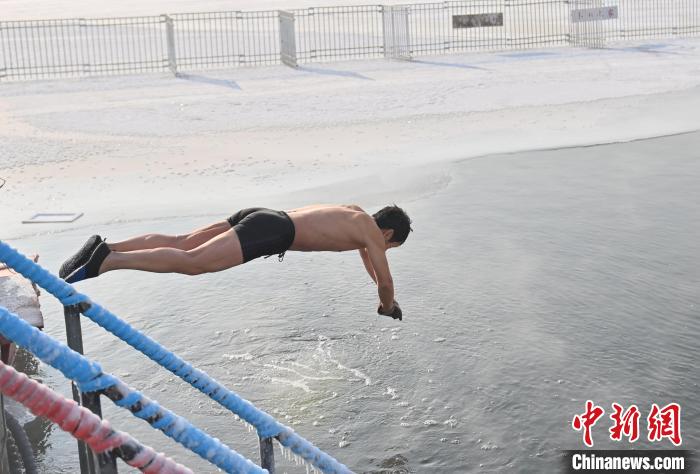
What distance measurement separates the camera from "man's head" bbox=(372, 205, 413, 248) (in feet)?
24.5

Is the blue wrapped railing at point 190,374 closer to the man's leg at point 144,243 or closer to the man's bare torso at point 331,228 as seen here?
the man's leg at point 144,243

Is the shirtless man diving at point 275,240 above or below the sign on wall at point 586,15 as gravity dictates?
below

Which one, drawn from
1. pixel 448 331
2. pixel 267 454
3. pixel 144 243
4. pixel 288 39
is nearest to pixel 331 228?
pixel 144 243

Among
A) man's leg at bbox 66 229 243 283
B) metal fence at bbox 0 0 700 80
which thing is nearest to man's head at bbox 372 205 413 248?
man's leg at bbox 66 229 243 283

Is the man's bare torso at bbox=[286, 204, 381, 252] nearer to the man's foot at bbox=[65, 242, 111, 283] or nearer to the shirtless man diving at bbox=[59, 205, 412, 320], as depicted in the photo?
the shirtless man diving at bbox=[59, 205, 412, 320]

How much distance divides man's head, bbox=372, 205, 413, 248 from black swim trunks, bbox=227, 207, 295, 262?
2.13 ft

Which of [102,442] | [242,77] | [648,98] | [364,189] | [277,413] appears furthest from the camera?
[242,77]

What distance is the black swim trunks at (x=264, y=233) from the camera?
24.3 feet

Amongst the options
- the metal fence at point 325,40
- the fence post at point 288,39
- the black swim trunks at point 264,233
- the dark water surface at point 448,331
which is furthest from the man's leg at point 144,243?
the fence post at point 288,39

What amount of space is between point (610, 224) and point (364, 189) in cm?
314

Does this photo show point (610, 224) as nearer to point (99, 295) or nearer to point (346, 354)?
point (346, 354)

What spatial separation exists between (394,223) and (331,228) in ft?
1.49

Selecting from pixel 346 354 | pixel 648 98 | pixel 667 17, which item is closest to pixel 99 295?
pixel 346 354

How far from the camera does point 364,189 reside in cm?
1275
